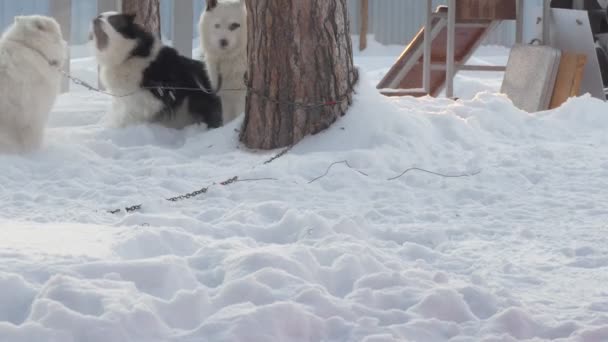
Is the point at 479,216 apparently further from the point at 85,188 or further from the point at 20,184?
the point at 20,184

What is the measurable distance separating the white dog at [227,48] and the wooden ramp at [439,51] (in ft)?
9.93

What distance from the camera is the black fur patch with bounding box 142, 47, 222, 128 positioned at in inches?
261

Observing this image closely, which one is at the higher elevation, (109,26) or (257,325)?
(109,26)

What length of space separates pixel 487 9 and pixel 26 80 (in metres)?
5.53

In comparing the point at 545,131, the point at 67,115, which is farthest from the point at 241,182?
the point at 67,115

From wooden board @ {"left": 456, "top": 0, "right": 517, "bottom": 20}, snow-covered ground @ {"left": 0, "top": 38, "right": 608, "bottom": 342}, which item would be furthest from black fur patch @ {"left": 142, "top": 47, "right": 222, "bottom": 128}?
wooden board @ {"left": 456, "top": 0, "right": 517, "bottom": 20}

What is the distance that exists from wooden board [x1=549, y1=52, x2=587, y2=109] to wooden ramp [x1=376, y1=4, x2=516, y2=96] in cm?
92

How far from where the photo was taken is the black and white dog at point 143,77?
6574 millimetres

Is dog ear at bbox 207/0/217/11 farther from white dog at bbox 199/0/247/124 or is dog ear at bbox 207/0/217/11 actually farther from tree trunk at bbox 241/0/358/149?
tree trunk at bbox 241/0/358/149

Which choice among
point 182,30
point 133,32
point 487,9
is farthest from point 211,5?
point 182,30

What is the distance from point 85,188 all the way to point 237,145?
4.69 ft

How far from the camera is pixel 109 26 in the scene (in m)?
6.55

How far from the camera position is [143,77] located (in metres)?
6.62

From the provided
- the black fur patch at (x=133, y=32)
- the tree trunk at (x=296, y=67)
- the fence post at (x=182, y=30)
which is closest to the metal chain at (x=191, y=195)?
the tree trunk at (x=296, y=67)
